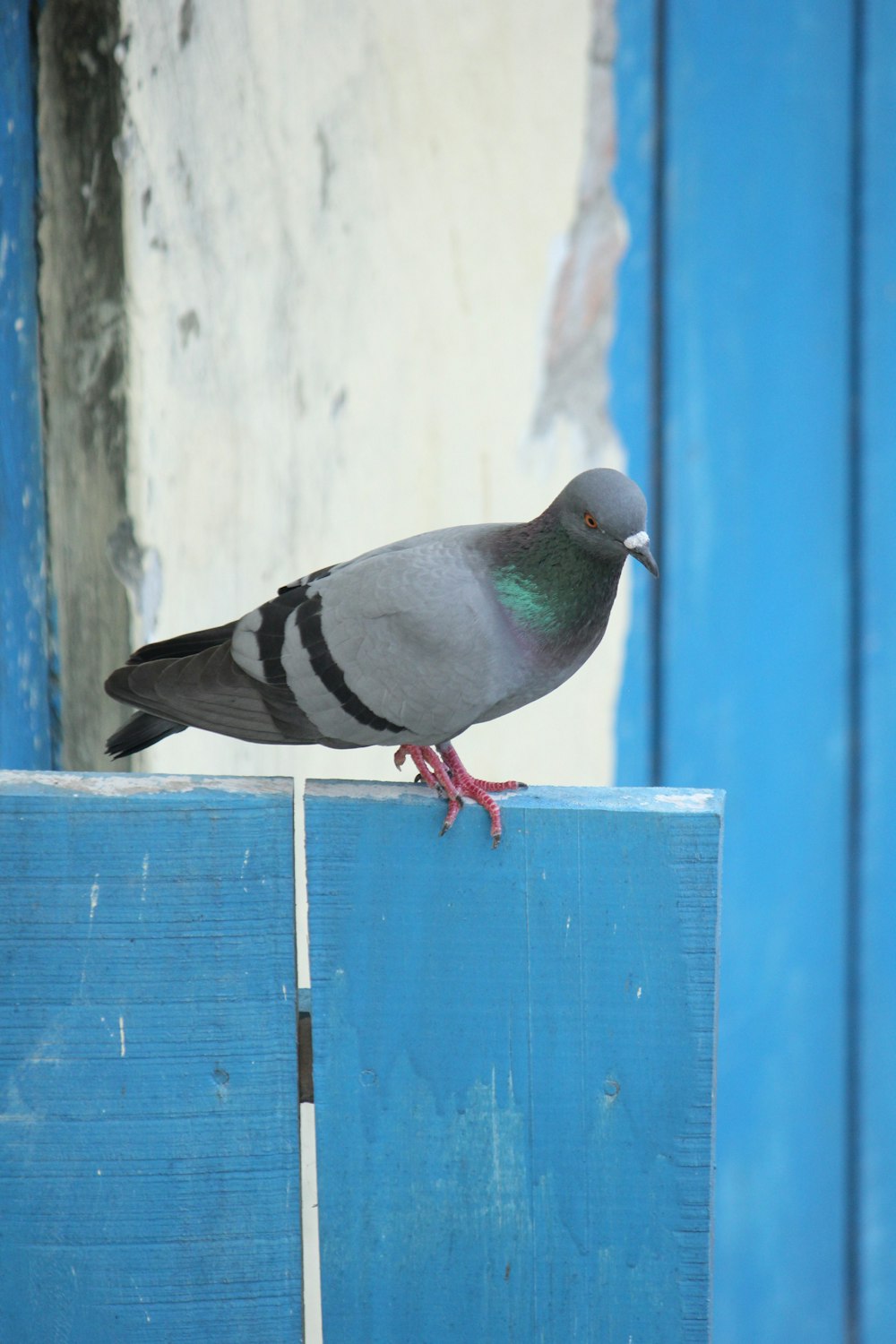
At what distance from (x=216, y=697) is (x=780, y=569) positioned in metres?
1.11

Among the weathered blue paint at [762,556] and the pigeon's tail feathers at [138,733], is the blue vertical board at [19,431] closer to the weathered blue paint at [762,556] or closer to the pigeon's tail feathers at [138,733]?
the pigeon's tail feathers at [138,733]

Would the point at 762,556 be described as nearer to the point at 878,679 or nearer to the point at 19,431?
the point at 878,679

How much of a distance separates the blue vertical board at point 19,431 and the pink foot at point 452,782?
560mm

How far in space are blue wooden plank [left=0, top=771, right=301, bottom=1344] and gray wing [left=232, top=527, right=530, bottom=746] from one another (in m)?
0.22

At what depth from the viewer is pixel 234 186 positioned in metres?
1.86

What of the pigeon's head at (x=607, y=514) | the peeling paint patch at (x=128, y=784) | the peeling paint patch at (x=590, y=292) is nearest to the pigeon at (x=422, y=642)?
the pigeon's head at (x=607, y=514)

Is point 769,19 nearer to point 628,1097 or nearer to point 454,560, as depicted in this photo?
point 454,560

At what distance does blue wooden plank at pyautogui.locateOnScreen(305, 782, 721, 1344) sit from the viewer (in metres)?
1.08

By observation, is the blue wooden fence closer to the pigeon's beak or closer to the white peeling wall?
the white peeling wall

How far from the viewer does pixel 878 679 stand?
214 cm

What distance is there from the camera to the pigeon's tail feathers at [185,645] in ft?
4.70

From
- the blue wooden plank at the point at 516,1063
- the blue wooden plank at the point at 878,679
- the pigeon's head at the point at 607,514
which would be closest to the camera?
the blue wooden plank at the point at 516,1063

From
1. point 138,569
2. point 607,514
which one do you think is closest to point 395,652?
point 607,514

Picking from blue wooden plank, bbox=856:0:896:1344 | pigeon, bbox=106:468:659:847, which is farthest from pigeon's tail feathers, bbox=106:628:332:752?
blue wooden plank, bbox=856:0:896:1344
